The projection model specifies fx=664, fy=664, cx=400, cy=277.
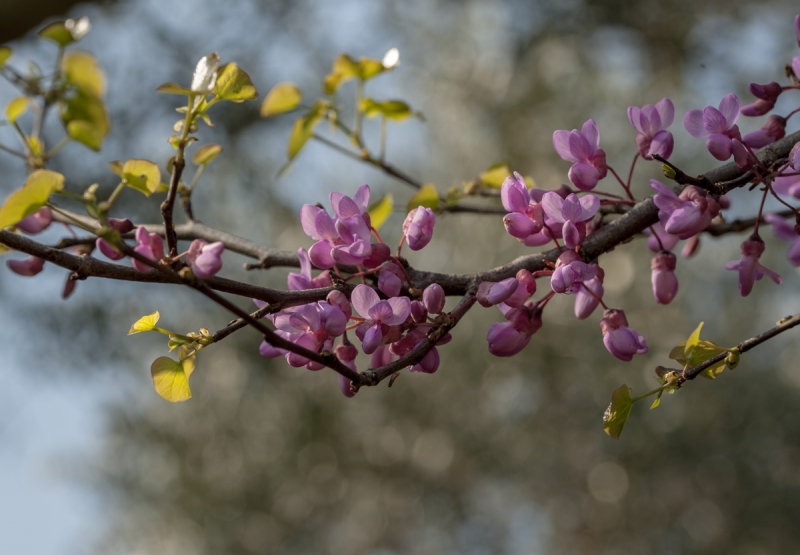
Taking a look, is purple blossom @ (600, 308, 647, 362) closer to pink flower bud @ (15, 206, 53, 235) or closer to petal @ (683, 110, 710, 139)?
petal @ (683, 110, 710, 139)

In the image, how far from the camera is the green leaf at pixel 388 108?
0.77 m

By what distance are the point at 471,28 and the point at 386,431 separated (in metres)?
2.23

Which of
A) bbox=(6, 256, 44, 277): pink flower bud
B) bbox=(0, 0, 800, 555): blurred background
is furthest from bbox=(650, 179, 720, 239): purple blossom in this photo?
bbox=(0, 0, 800, 555): blurred background

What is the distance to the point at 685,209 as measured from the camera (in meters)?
0.43

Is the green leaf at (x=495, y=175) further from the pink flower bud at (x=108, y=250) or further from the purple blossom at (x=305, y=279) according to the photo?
the pink flower bud at (x=108, y=250)

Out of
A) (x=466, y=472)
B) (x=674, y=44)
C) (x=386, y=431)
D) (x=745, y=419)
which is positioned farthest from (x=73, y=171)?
(x=745, y=419)

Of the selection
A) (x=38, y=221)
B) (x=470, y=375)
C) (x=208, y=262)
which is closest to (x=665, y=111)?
(x=208, y=262)

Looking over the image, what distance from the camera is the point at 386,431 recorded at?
3613mm

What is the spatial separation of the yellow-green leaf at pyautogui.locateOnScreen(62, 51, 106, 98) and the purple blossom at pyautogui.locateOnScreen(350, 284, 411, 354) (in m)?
0.26

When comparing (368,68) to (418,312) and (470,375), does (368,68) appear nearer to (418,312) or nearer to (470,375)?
(418,312)

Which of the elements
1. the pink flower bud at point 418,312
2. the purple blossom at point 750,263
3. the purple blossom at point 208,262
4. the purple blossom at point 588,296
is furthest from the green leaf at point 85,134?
the purple blossom at point 750,263

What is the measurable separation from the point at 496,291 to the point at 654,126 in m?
0.19

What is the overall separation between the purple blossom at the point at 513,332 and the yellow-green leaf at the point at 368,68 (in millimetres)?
385

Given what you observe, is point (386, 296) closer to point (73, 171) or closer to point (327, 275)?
point (327, 275)
